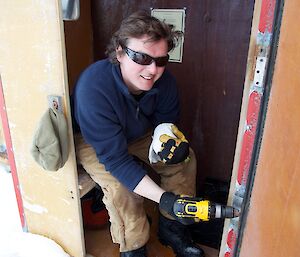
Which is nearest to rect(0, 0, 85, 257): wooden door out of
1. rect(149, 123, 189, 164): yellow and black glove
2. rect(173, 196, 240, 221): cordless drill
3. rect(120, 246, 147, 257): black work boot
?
rect(120, 246, 147, 257): black work boot

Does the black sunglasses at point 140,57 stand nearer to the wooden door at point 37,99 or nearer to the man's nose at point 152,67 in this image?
the man's nose at point 152,67

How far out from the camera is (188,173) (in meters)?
1.43

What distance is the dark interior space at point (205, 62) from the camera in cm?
144

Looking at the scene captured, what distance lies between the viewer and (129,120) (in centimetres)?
129

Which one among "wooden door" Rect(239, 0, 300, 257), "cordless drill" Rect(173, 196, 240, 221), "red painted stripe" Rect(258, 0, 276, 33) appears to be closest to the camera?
"wooden door" Rect(239, 0, 300, 257)

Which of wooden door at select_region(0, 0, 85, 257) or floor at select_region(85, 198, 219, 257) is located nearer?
wooden door at select_region(0, 0, 85, 257)

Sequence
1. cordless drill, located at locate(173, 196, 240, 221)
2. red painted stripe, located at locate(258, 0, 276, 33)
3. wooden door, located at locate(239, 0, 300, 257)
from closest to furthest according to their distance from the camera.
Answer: wooden door, located at locate(239, 0, 300, 257) → red painted stripe, located at locate(258, 0, 276, 33) → cordless drill, located at locate(173, 196, 240, 221)

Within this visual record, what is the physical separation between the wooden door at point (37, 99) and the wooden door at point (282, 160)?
0.73m

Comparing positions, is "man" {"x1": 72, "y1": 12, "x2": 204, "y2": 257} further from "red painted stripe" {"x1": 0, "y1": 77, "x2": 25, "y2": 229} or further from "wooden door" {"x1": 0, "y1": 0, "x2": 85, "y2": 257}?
"red painted stripe" {"x1": 0, "y1": 77, "x2": 25, "y2": 229}

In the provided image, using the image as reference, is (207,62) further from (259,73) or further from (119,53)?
(259,73)

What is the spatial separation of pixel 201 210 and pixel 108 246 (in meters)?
0.71

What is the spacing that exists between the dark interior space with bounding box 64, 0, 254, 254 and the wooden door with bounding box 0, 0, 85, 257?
0.51m

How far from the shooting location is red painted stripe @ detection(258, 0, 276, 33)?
0.72 meters

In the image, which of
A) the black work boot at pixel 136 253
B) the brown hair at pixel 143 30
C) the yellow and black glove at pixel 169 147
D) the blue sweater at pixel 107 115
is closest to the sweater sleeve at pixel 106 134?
the blue sweater at pixel 107 115
